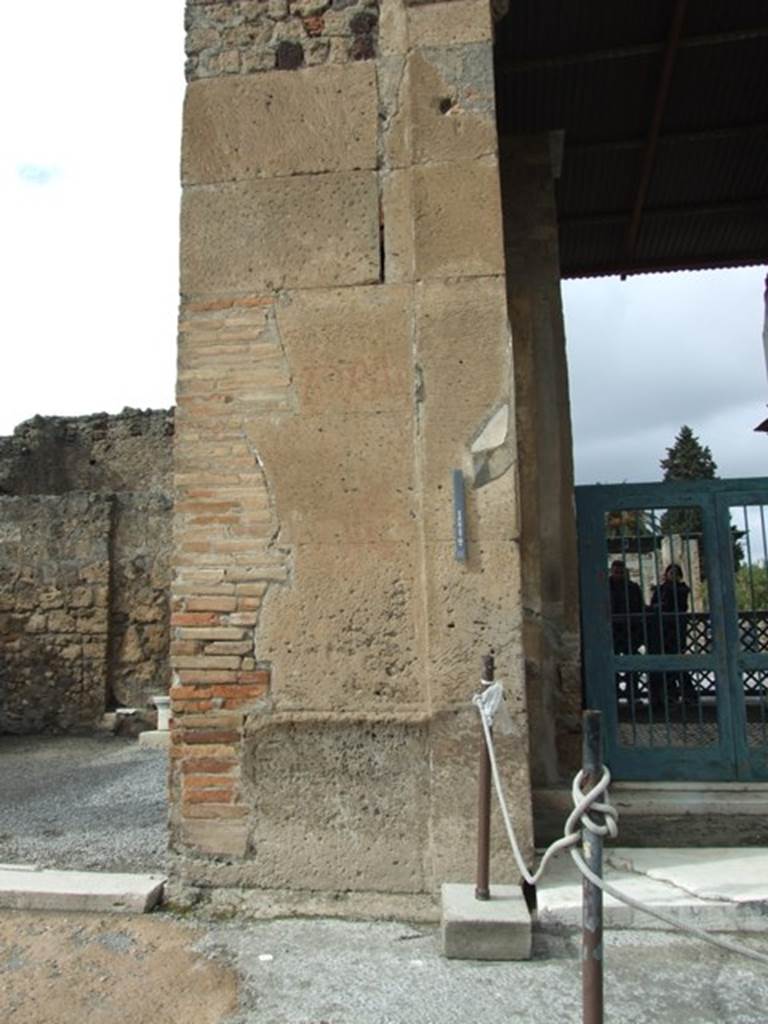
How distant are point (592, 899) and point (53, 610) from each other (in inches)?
376

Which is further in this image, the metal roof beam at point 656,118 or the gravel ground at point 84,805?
the metal roof beam at point 656,118

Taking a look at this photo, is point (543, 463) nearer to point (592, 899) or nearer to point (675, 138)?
point (675, 138)

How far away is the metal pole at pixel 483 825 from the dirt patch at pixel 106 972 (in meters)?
1.09

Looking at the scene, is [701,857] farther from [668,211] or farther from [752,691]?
[668,211]

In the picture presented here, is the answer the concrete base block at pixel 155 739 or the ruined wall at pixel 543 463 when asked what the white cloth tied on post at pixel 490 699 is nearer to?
the ruined wall at pixel 543 463

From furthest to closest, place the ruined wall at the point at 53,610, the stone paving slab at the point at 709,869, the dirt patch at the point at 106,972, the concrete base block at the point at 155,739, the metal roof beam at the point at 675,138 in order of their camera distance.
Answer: the ruined wall at the point at 53,610 < the concrete base block at the point at 155,739 < the metal roof beam at the point at 675,138 < the stone paving slab at the point at 709,869 < the dirt patch at the point at 106,972

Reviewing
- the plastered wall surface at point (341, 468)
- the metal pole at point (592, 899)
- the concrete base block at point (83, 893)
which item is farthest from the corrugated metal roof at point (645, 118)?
the concrete base block at point (83, 893)

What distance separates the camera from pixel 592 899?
6.29 ft

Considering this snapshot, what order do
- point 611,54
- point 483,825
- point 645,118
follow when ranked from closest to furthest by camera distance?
point 483,825 → point 611,54 → point 645,118

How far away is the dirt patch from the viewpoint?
9.54 feet

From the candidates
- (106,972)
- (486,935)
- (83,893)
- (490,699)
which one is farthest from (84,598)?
(486,935)

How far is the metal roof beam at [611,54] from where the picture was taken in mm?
5281

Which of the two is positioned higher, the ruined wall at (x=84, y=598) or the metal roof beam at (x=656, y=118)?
the metal roof beam at (x=656, y=118)

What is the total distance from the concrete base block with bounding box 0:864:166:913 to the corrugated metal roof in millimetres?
5517
